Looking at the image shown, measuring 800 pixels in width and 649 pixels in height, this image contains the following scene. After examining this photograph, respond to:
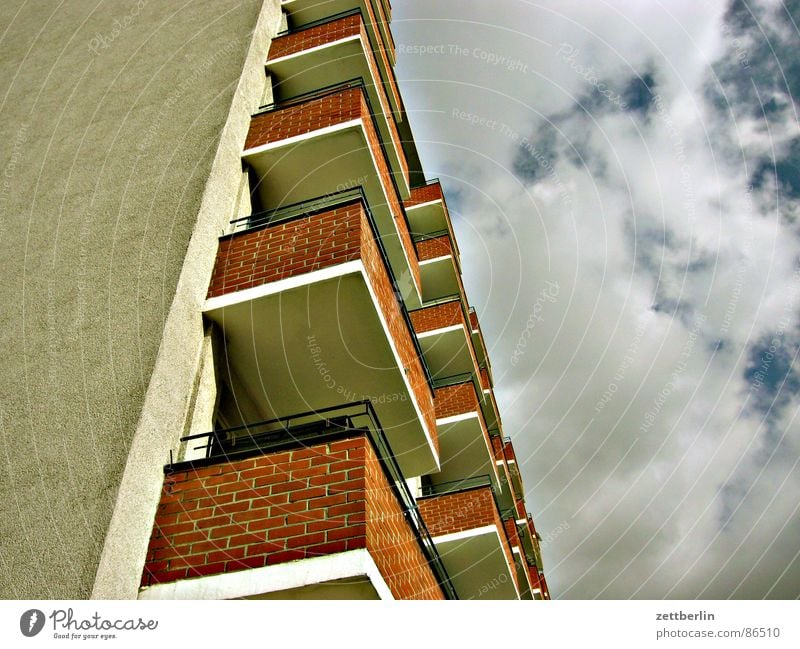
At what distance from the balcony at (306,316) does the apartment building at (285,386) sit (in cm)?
2

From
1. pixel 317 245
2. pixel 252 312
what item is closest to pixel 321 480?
pixel 252 312

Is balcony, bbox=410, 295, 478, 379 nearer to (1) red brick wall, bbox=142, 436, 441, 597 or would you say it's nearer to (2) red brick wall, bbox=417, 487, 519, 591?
(2) red brick wall, bbox=417, 487, 519, 591

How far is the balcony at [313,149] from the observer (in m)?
8.58

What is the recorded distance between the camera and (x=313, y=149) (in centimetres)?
887

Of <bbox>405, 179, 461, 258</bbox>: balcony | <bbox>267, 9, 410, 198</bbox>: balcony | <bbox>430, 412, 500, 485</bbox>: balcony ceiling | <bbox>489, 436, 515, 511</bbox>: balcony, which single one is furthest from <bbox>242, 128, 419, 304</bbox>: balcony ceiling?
<bbox>489, 436, 515, 511</bbox>: balcony

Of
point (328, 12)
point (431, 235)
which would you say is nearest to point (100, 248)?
point (328, 12)

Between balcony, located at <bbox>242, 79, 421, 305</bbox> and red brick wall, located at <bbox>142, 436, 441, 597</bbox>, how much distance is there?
14.9 ft

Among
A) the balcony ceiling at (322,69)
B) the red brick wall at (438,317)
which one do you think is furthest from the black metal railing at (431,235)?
the balcony ceiling at (322,69)

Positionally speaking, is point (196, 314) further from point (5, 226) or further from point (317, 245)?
point (5, 226)

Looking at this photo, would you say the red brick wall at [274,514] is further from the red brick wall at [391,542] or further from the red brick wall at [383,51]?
the red brick wall at [383,51]

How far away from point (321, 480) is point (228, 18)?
27.3ft

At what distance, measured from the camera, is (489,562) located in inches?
446

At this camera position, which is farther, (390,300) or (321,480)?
(390,300)

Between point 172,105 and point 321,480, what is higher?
point 172,105
